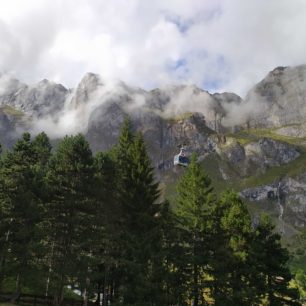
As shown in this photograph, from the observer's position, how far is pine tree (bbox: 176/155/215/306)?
1539 inches

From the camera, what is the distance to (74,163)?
4009cm

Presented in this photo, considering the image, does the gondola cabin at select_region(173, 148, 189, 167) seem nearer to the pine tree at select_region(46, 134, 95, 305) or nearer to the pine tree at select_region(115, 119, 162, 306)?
the pine tree at select_region(115, 119, 162, 306)

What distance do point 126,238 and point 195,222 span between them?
682 centimetres

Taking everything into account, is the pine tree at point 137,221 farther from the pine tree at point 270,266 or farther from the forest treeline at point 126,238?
the pine tree at point 270,266

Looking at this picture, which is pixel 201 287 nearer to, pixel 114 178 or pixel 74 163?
pixel 114 178

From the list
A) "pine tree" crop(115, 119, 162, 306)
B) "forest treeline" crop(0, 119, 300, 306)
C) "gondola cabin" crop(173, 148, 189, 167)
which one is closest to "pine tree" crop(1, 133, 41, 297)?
"forest treeline" crop(0, 119, 300, 306)

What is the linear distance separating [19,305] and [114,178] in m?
14.4

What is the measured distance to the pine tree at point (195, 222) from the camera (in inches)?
1539

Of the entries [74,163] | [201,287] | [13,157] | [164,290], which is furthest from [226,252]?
[13,157]

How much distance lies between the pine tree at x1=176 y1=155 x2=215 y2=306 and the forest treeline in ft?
0.32

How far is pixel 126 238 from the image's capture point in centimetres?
3862

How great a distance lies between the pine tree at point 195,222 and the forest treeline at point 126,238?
97mm

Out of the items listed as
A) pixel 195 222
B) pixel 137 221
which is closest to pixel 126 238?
pixel 137 221

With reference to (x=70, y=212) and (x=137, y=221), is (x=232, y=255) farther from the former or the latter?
(x=70, y=212)
